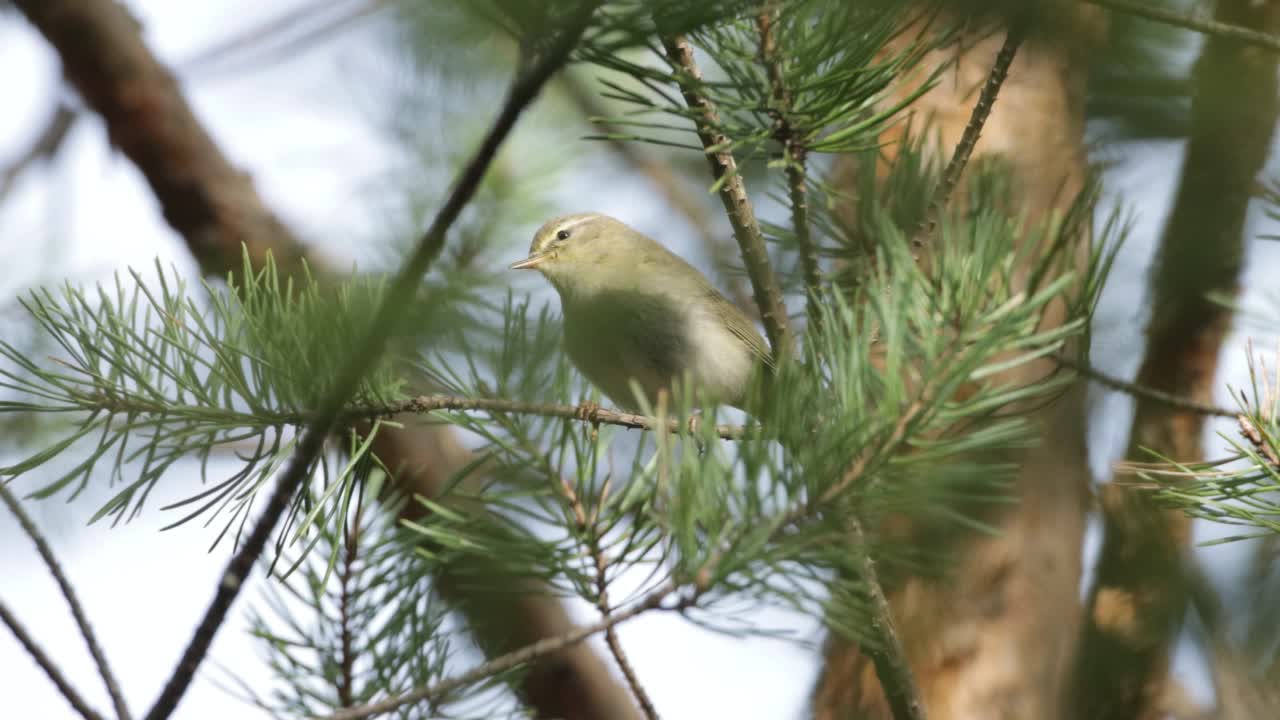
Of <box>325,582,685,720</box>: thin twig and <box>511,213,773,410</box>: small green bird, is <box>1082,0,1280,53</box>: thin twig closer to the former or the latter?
<box>325,582,685,720</box>: thin twig

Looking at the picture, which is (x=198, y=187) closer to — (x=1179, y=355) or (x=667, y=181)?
(x=667, y=181)

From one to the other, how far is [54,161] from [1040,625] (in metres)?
3.70

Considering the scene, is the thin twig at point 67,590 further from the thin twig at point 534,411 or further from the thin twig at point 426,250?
the thin twig at point 534,411

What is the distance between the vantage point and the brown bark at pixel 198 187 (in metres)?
3.67

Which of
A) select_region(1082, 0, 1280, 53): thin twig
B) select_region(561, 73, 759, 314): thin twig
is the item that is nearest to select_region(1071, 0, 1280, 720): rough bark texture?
select_region(1082, 0, 1280, 53): thin twig

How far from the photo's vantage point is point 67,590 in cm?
137

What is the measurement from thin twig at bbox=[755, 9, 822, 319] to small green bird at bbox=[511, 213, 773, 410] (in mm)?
877

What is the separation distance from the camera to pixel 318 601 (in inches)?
68.8

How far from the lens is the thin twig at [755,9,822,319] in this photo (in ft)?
4.89

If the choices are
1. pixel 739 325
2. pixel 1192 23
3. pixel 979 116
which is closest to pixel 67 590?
pixel 979 116

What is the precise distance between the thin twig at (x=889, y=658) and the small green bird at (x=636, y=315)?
0.96 metres

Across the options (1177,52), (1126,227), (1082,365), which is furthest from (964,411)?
(1177,52)

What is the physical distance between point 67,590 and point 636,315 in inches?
68.3

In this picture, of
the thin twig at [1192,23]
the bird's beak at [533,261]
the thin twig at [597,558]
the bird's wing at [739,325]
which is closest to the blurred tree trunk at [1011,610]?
the bird's wing at [739,325]
